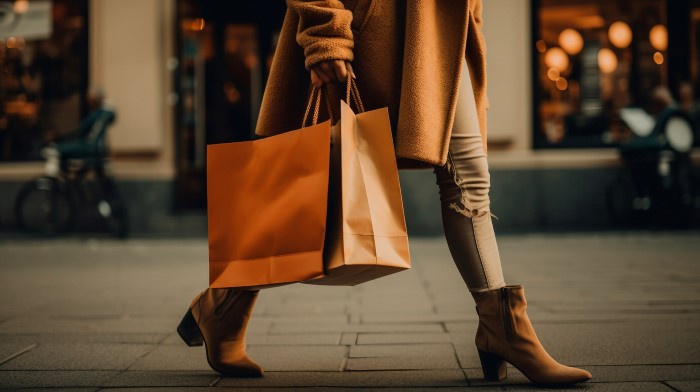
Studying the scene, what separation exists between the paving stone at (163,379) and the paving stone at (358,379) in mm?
71

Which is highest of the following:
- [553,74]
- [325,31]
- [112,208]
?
[553,74]

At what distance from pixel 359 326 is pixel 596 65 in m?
7.30

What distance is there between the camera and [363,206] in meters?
2.09

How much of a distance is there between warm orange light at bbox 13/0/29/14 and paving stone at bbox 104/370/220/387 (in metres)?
8.59

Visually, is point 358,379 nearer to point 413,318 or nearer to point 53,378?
point 53,378

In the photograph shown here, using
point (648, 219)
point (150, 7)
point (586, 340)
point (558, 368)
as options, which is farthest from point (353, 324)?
point (150, 7)

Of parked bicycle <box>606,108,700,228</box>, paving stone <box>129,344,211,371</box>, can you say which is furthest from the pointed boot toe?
parked bicycle <box>606,108,700,228</box>

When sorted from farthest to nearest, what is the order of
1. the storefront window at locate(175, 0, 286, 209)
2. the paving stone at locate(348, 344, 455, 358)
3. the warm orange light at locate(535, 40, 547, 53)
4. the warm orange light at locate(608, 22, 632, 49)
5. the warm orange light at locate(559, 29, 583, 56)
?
the storefront window at locate(175, 0, 286, 209), the warm orange light at locate(608, 22, 632, 49), the warm orange light at locate(559, 29, 583, 56), the warm orange light at locate(535, 40, 547, 53), the paving stone at locate(348, 344, 455, 358)

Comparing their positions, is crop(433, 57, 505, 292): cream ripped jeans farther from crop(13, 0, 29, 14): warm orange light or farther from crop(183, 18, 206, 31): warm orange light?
crop(13, 0, 29, 14): warm orange light

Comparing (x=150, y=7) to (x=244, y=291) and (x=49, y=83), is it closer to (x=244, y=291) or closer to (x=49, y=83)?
(x=49, y=83)

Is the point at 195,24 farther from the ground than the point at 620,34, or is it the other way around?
the point at 195,24

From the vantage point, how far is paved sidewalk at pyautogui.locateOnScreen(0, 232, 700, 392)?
102 inches

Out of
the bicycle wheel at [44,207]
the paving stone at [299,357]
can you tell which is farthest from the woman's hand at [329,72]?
the bicycle wheel at [44,207]

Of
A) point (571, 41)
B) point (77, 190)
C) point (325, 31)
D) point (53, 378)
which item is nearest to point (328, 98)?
point (325, 31)
